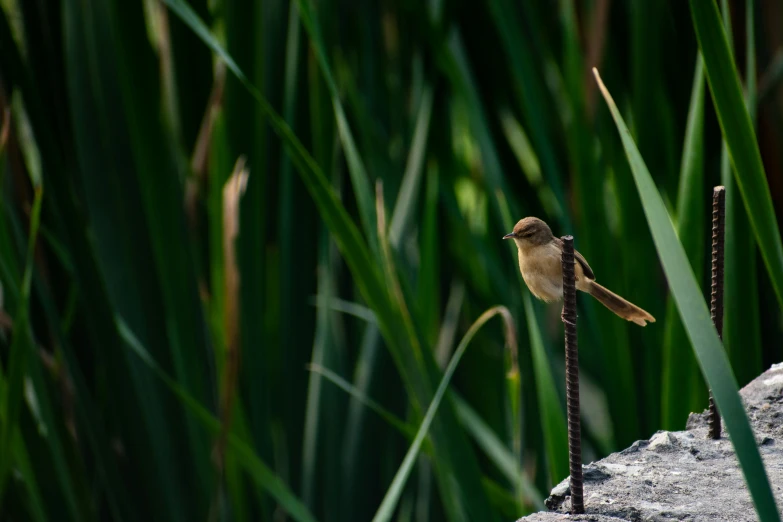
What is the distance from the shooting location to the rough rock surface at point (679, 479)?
1.87 feet

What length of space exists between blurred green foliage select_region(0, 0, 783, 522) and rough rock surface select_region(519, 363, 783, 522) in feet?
0.71

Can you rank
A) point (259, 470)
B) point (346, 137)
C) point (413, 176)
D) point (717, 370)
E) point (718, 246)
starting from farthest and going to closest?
point (413, 176) < point (259, 470) < point (346, 137) < point (718, 246) < point (717, 370)

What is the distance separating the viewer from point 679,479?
619 millimetres

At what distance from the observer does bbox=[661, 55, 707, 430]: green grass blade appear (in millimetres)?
883

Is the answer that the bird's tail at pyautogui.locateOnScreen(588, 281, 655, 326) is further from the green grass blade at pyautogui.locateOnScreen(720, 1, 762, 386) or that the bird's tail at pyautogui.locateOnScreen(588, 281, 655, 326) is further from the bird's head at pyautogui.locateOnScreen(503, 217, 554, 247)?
the green grass blade at pyautogui.locateOnScreen(720, 1, 762, 386)

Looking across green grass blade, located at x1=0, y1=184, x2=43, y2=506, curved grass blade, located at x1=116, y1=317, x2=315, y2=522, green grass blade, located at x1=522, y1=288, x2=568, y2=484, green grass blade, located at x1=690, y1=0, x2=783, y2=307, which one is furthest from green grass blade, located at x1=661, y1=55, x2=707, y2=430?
green grass blade, located at x1=0, y1=184, x2=43, y2=506

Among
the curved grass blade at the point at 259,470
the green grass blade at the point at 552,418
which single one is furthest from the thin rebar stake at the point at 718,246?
the curved grass blade at the point at 259,470

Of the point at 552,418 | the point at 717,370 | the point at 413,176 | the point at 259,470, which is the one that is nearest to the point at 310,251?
the point at 413,176

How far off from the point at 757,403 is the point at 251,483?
812 mm

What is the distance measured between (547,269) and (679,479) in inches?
6.3

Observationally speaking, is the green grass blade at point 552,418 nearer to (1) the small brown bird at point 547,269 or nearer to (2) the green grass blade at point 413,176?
(1) the small brown bird at point 547,269

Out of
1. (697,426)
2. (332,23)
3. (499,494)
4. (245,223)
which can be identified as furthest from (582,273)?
(332,23)

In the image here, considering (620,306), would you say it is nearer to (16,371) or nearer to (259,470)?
(259,470)

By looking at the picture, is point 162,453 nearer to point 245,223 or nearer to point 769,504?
point 245,223
